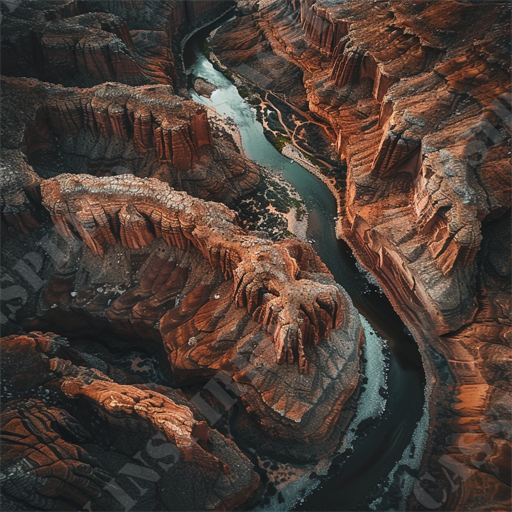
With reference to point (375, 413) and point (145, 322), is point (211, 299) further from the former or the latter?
point (375, 413)

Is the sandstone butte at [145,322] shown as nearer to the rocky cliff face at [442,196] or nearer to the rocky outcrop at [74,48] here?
the rocky cliff face at [442,196]

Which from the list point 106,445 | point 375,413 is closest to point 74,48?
point 106,445

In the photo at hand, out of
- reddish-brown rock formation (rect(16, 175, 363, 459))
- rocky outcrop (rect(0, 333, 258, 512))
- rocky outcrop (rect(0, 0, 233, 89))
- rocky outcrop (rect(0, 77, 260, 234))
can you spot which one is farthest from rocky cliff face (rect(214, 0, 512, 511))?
rocky outcrop (rect(0, 0, 233, 89))

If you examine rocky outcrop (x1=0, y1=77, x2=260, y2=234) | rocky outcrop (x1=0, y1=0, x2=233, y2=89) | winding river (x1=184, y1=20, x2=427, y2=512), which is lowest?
winding river (x1=184, y1=20, x2=427, y2=512)

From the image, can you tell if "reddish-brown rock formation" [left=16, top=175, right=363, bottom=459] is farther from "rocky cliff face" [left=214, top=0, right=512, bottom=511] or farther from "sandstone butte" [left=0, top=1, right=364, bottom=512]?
"rocky cliff face" [left=214, top=0, right=512, bottom=511]

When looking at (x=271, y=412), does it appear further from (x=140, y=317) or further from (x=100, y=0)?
(x=100, y=0)

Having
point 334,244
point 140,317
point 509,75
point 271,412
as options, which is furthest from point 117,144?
point 509,75
